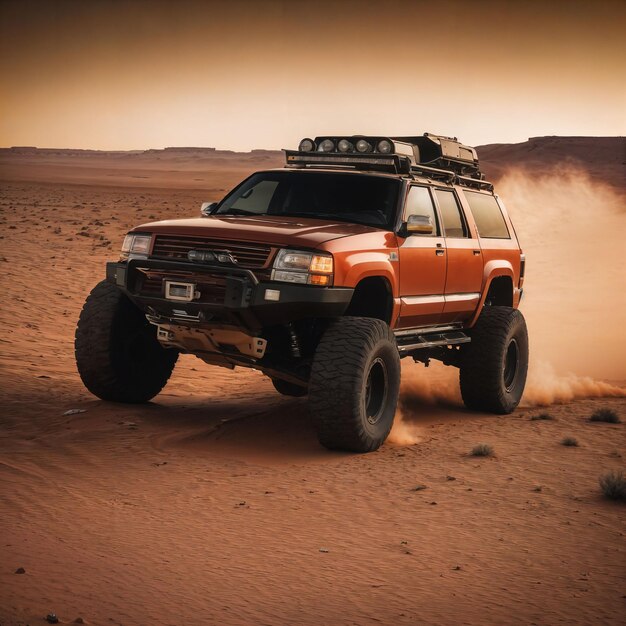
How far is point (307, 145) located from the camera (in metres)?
10.2

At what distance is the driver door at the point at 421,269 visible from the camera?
358 inches

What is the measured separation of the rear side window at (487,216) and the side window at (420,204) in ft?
3.85

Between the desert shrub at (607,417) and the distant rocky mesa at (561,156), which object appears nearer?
the desert shrub at (607,417)

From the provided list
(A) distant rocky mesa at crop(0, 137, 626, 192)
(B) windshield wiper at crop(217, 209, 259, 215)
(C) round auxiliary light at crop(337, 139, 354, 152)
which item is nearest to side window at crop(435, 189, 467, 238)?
(C) round auxiliary light at crop(337, 139, 354, 152)

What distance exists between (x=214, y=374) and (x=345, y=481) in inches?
275

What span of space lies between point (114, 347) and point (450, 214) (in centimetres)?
371

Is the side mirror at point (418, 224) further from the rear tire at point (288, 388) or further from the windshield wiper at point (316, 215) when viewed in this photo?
the rear tire at point (288, 388)

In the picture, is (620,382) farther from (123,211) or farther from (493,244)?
(123,211)

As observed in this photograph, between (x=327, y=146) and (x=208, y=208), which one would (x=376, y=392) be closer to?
(x=208, y=208)

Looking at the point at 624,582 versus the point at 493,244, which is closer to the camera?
the point at 624,582

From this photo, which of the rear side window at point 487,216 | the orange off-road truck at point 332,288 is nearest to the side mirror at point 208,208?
the orange off-road truck at point 332,288

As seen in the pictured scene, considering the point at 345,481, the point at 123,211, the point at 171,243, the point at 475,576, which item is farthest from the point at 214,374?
the point at 123,211

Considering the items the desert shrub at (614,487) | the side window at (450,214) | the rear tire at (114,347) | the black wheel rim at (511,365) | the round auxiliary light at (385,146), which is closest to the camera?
the desert shrub at (614,487)

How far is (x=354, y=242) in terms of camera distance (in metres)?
8.20
